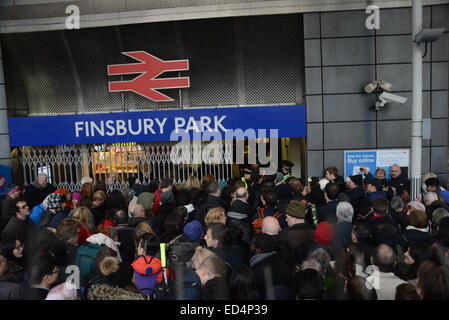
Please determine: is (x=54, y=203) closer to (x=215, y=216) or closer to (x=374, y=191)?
(x=215, y=216)

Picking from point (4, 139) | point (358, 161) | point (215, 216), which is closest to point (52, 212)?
point (215, 216)

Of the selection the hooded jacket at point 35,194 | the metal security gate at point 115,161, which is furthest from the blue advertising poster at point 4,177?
the hooded jacket at point 35,194

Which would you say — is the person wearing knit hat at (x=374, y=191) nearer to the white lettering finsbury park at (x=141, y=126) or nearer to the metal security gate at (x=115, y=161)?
the white lettering finsbury park at (x=141, y=126)

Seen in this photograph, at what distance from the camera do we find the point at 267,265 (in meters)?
3.22

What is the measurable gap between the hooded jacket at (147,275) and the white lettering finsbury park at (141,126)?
21.6 ft

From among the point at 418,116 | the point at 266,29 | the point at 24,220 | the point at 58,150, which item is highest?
the point at 266,29

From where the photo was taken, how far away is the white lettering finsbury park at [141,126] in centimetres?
969

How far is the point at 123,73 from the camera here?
395 inches

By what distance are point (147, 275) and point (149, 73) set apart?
305 inches

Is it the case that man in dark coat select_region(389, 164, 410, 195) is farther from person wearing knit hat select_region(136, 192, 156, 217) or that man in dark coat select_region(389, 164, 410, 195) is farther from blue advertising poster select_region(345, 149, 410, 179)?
person wearing knit hat select_region(136, 192, 156, 217)

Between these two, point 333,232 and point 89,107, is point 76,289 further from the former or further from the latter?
point 89,107
